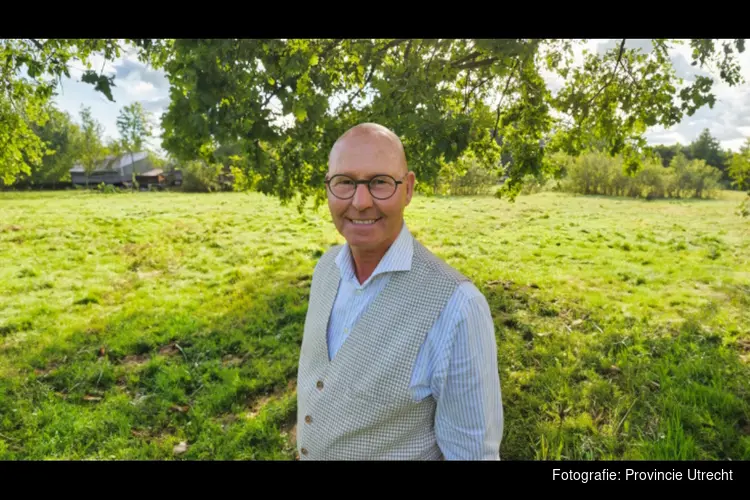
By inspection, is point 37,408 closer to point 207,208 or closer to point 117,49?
point 117,49

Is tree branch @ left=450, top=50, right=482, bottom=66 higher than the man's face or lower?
higher

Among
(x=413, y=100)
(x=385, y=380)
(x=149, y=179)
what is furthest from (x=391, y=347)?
(x=149, y=179)

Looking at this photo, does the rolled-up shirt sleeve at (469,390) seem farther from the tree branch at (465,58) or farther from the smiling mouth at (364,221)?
the tree branch at (465,58)

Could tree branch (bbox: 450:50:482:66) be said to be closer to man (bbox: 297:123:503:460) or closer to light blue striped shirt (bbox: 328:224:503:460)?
man (bbox: 297:123:503:460)

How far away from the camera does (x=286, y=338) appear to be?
23.2ft

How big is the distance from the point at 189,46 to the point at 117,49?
9.84 ft

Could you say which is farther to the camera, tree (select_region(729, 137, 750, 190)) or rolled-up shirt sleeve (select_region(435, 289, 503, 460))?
tree (select_region(729, 137, 750, 190))

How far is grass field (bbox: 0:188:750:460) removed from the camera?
4.72 meters

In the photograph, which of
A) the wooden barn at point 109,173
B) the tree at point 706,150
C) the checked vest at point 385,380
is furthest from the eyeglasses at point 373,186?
the wooden barn at point 109,173

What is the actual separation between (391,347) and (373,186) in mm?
705

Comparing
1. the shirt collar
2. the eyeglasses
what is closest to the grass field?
the shirt collar

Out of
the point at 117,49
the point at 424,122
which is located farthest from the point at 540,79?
the point at 117,49

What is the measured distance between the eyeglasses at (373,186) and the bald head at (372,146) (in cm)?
4
